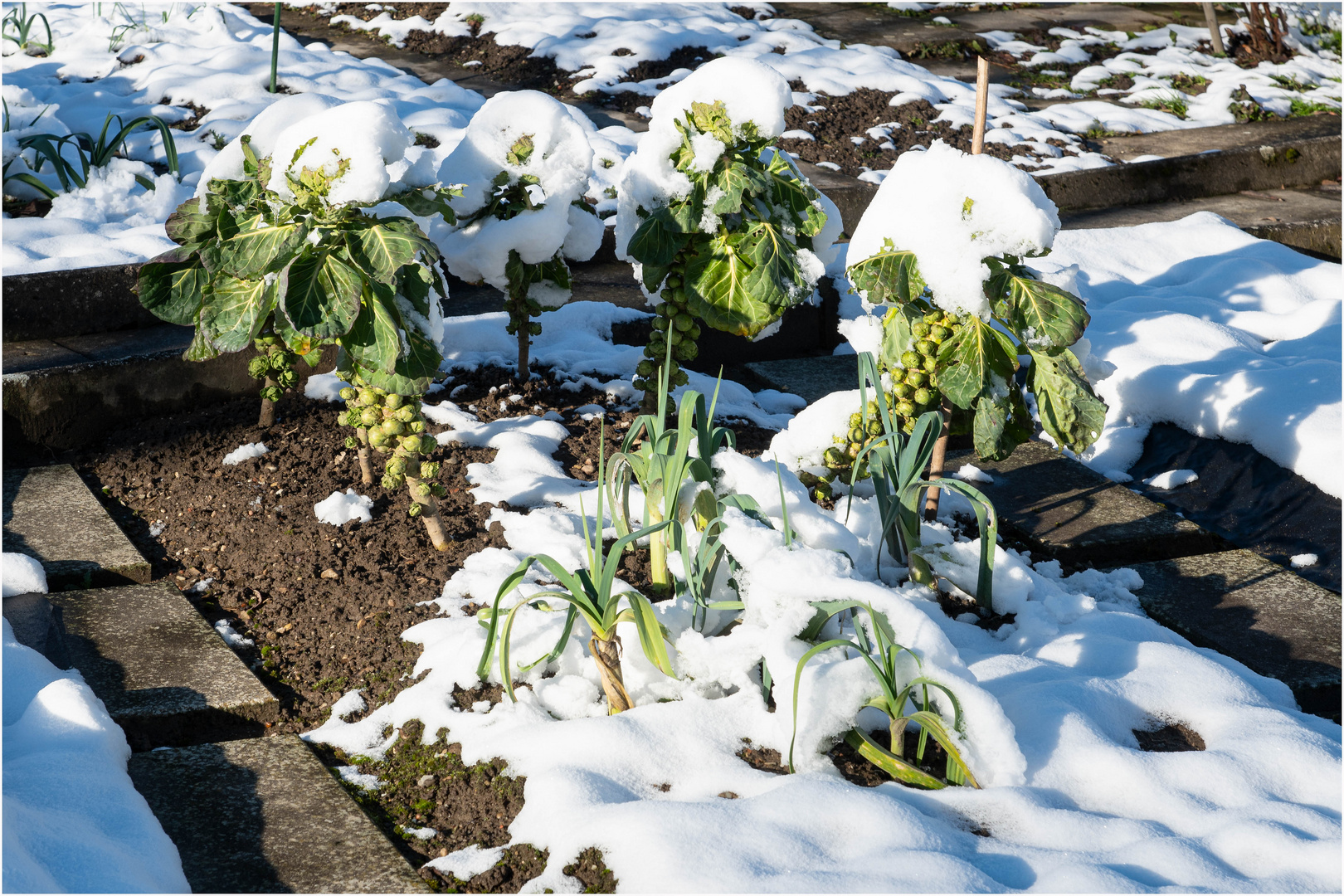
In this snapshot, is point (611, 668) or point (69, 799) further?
point (611, 668)

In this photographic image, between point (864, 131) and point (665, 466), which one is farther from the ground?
→ point (864, 131)

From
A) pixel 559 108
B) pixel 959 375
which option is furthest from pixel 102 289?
pixel 959 375

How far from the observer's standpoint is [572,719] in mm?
2127

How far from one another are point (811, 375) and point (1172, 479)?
4.34ft

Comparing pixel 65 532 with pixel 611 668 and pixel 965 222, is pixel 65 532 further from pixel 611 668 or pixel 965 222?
pixel 965 222

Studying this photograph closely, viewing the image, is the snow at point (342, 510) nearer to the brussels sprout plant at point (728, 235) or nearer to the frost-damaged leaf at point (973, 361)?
the brussels sprout plant at point (728, 235)

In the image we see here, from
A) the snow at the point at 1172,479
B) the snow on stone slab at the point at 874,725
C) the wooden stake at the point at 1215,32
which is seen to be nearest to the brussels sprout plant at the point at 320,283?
the snow on stone slab at the point at 874,725

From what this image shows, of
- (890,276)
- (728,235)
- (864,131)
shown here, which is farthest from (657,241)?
(864,131)

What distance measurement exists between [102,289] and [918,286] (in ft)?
9.63

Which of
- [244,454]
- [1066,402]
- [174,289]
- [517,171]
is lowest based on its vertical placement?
[244,454]

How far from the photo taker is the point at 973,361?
2.54 meters

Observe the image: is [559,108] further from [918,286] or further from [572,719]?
[572,719]

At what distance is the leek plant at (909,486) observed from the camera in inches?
92.9

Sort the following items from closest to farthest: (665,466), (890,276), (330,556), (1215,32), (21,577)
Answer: (665,466) < (890,276) < (21,577) < (330,556) < (1215,32)
